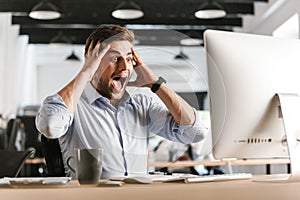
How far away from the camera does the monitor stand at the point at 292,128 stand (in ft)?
5.10

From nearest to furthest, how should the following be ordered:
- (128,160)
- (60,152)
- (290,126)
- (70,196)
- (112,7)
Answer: (70,196) < (290,126) < (128,160) < (60,152) < (112,7)

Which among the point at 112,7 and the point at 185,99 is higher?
the point at 112,7

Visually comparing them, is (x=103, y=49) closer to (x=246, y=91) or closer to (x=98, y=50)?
(x=98, y=50)

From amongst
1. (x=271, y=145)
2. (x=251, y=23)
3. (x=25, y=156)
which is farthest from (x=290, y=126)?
(x=251, y=23)

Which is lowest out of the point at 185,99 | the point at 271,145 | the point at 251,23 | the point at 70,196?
the point at 70,196

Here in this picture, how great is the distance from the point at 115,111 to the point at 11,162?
76 centimetres

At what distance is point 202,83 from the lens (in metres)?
1.78

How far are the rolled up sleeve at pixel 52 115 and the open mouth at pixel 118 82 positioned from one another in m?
0.16

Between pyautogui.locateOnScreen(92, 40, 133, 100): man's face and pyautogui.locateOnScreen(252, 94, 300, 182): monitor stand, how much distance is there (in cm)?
47

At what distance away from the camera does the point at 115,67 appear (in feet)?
5.40

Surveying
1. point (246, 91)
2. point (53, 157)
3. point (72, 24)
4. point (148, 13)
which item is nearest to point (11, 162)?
point (53, 157)

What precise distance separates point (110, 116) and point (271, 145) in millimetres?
523

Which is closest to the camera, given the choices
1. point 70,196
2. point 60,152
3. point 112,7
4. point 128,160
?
point 70,196

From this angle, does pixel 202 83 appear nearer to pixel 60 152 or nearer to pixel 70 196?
pixel 60 152
